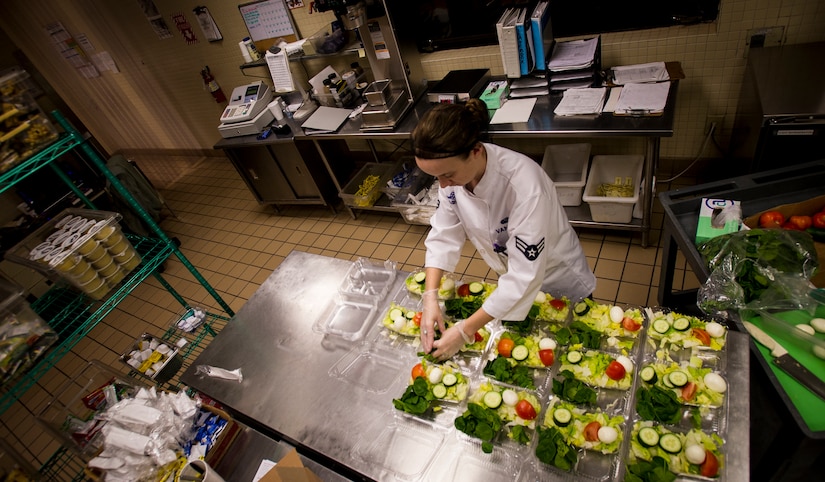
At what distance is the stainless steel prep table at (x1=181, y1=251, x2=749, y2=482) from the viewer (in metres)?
1.44

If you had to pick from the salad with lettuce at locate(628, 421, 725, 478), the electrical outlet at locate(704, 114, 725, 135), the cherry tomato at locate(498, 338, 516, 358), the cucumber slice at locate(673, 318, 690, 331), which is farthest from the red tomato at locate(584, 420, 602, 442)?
the electrical outlet at locate(704, 114, 725, 135)

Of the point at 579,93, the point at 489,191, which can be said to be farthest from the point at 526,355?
the point at 579,93

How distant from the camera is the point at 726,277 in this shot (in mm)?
1620

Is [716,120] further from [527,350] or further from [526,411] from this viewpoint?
[526,411]

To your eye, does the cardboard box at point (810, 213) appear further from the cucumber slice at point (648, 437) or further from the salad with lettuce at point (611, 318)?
the cucumber slice at point (648, 437)

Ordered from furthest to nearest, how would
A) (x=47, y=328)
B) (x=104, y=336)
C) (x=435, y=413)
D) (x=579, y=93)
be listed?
1. (x=104, y=336)
2. (x=579, y=93)
3. (x=47, y=328)
4. (x=435, y=413)

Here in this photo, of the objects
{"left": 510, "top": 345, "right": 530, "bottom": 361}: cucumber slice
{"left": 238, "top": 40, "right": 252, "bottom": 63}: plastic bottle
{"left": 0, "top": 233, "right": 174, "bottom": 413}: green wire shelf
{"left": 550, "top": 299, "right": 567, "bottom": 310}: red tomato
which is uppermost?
{"left": 238, "top": 40, "right": 252, "bottom": 63}: plastic bottle

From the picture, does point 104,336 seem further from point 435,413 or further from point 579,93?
point 579,93

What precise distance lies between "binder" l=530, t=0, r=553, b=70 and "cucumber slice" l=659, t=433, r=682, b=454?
8.52 feet

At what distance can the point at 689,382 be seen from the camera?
133cm

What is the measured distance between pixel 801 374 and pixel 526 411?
0.94 meters

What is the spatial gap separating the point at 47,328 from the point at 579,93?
10.9 feet

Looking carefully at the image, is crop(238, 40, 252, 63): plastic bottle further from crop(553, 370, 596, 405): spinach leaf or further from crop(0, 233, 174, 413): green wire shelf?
crop(553, 370, 596, 405): spinach leaf

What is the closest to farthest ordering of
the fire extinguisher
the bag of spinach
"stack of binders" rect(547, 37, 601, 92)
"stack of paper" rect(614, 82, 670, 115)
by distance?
1. the bag of spinach
2. "stack of paper" rect(614, 82, 670, 115)
3. "stack of binders" rect(547, 37, 601, 92)
4. the fire extinguisher
